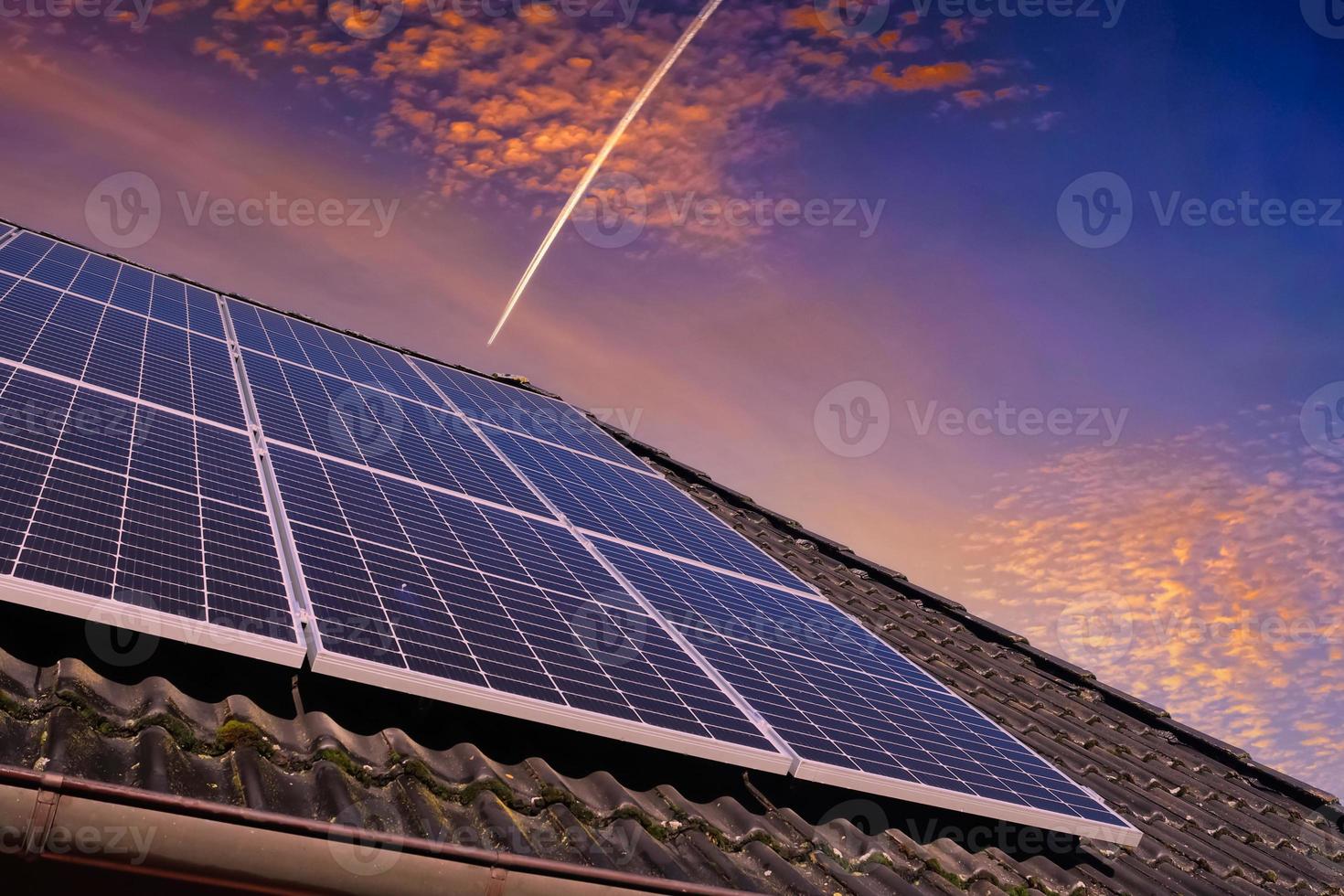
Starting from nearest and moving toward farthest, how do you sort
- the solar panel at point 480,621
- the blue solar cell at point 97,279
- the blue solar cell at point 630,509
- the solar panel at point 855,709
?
1. the solar panel at point 480,621
2. the solar panel at point 855,709
3. the blue solar cell at point 630,509
4. the blue solar cell at point 97,279

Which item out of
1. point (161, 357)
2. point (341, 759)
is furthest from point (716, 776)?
point (161, 357)

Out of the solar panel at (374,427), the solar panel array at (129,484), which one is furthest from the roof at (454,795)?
the solar panel at (374,427)

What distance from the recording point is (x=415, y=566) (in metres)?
6.70

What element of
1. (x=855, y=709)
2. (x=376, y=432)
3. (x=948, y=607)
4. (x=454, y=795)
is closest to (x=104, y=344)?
(x=376, y=432)

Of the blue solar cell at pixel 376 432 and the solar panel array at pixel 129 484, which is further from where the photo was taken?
the blue solar cell at pixel 376 432

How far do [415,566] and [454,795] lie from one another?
1894 millimetres

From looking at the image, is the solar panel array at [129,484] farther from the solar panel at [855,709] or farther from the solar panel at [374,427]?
the solar panel at [855,709]

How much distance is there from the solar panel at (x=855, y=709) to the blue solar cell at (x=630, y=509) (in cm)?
72

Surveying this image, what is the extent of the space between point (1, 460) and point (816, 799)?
5.82 m

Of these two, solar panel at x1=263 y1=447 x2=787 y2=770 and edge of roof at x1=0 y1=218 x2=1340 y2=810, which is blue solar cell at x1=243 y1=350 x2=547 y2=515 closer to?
solar panel at x1=263 y1=447 x2=787 y2=770

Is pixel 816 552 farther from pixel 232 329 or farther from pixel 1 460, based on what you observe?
pixel 1 460

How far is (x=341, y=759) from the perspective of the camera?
518 centimetres

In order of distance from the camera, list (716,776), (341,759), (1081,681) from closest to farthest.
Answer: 1. (341,759)
2. (716,776)
3. (1081,681)

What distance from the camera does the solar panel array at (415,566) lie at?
207 inches
